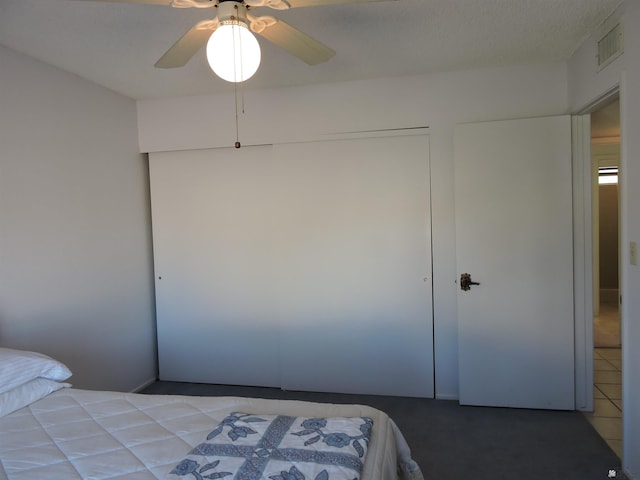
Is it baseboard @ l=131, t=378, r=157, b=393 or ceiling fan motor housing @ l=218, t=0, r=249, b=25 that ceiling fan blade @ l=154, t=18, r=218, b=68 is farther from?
baseboard @ l=131, t=378, r=157, b=393

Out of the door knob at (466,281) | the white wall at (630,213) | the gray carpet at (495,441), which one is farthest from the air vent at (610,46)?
the gray carpet at (495,441)

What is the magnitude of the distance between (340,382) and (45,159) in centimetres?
255

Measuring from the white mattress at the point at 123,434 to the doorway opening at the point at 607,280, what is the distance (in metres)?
1.78

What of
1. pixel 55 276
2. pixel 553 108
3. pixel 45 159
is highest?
pixel 553 108

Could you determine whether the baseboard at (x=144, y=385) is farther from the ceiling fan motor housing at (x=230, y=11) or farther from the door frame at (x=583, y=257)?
the door frame at (x=583, y=257)

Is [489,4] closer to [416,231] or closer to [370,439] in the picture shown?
[416,231]

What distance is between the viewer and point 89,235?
292cm

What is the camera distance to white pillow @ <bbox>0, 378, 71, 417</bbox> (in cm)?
169

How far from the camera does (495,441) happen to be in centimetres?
251

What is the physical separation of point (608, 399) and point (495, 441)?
117 centimetres

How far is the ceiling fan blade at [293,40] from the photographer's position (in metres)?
1.66

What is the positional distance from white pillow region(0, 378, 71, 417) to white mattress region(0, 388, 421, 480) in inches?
1.0

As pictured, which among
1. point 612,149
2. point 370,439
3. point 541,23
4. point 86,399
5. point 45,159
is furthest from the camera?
point 612,149

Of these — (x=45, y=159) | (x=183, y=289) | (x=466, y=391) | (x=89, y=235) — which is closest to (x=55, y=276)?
(x=89, y=235)
